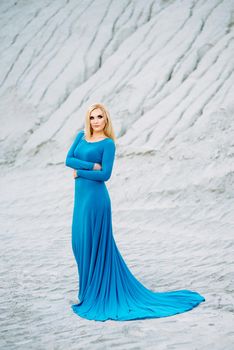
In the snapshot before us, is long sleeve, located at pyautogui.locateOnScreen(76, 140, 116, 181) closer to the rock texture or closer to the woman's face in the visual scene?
the woman's face

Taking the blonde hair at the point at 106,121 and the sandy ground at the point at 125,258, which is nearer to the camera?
the sandy ground at the point at 125,258

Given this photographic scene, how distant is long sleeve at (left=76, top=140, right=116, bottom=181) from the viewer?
4117mm

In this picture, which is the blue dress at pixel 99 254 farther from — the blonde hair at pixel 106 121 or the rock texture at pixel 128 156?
the rock texture at pixel 128 156

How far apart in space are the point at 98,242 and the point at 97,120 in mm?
1010

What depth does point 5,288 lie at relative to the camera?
16.9 ft

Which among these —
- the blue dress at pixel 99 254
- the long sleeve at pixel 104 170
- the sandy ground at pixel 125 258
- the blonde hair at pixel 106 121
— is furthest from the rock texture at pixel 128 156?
the blonde hair at pixel 106 121

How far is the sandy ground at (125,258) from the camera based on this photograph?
12.1ft

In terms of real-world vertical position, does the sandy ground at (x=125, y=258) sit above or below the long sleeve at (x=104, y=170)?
below

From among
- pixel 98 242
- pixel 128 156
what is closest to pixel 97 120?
pixel 98 242

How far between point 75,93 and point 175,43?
2720mm

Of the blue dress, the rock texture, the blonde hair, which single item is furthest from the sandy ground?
the blonde hair

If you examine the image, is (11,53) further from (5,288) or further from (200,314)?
(200,314)

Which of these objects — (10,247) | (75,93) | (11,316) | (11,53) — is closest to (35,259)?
(10,247)

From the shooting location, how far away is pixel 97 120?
4.22m
